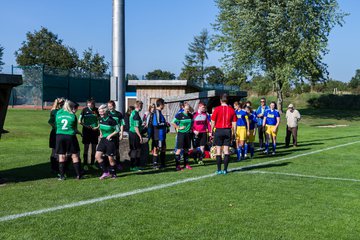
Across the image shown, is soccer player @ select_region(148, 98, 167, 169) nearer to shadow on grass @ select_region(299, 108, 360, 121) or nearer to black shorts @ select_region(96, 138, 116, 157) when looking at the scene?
black shorts @ select_region(96, 138, 116, 157)

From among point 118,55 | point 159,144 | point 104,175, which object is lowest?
point 104,175

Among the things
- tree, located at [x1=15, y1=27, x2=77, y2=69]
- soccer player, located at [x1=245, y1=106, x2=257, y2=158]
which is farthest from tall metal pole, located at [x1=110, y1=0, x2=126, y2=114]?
tree, located at [x1=15, y1=27, x2=77, y2=69]

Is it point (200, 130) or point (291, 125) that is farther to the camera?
point (291, 125)

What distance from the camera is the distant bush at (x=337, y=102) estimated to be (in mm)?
54344

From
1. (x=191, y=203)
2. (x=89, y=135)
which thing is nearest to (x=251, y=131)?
(x=89, y=135)

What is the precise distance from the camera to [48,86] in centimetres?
3519

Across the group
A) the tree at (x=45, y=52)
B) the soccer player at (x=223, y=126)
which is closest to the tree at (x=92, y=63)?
the tree at (x=45, y=52)

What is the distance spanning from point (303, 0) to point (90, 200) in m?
36.8

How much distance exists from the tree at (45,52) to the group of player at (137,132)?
1780 inches

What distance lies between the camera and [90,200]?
7.59m

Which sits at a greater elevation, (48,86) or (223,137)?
(48,86)

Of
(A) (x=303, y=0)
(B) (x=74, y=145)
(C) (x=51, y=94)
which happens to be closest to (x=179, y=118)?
(B) (x=74, y=145)

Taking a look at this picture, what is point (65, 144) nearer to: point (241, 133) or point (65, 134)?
point (65, 134)

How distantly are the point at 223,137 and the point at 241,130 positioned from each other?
3.09m
